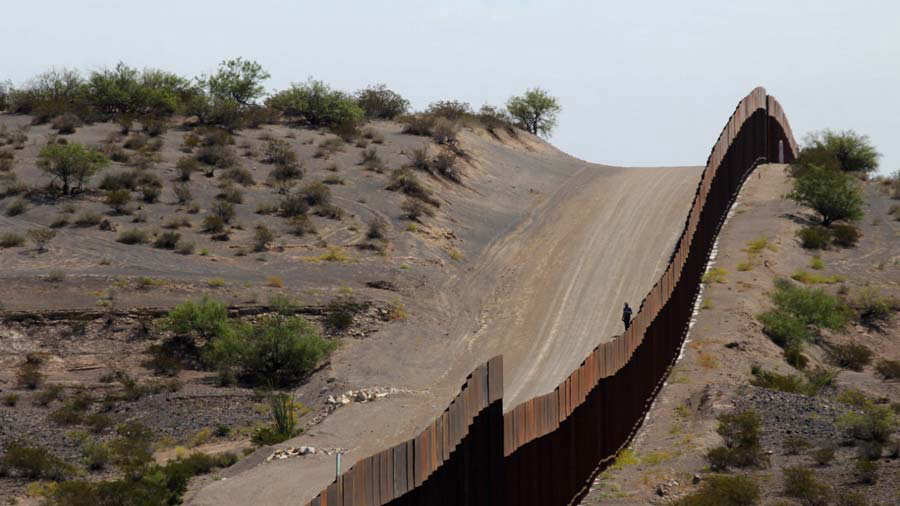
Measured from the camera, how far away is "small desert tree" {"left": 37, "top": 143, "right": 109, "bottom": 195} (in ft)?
174

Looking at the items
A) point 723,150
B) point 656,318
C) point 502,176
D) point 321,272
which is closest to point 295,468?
point 656,318

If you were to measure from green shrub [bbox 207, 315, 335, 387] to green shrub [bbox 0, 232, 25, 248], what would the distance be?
11.9 meters

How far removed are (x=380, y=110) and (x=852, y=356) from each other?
42822 mm

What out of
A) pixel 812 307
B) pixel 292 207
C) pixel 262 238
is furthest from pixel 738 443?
pixel 292 207

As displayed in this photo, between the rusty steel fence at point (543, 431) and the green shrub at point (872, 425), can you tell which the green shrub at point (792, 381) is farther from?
the green shrub at point (872, 425)

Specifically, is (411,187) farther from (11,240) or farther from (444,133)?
(11,240)

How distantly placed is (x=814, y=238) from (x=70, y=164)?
30639 mm

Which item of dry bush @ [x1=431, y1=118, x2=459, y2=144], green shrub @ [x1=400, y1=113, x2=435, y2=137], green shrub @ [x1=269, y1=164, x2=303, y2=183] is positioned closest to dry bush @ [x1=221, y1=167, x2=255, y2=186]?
green shrub @ [x1=269, y1=164, x2=303, y2=183]

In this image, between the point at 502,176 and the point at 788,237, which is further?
the point at 502,176

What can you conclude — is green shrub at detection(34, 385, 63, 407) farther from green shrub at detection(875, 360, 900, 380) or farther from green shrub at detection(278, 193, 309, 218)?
green shrub at detection(875, 360, 900, 380)

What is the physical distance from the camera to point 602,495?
25.0 meters

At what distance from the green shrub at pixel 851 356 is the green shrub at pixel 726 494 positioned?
1779 centimetres

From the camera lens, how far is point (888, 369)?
39.1 meters

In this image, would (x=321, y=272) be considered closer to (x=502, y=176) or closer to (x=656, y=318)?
(x=656, y=318)
